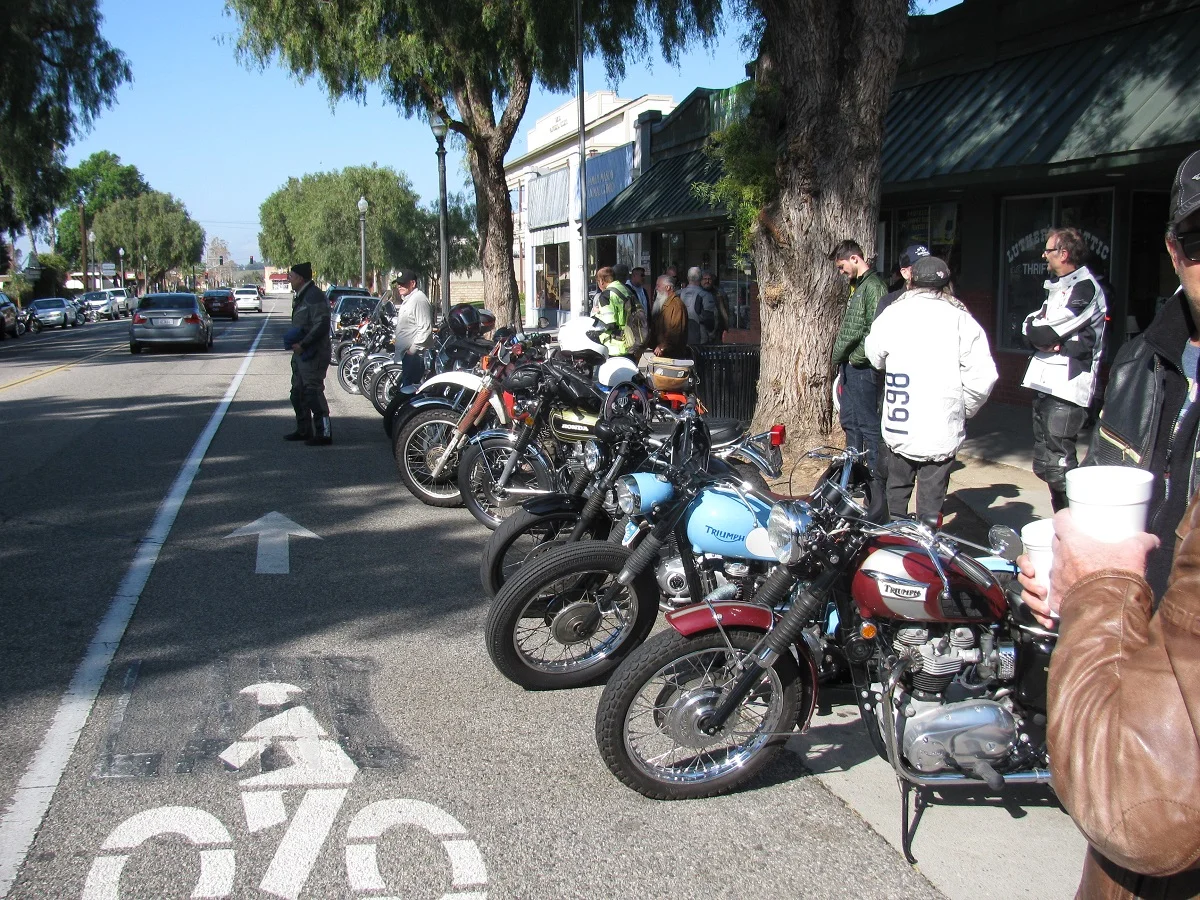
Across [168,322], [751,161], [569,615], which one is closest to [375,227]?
[168,322]

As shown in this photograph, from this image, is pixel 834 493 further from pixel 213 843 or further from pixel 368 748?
pixel 213 843

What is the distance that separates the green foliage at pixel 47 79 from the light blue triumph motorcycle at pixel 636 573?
3276 cm

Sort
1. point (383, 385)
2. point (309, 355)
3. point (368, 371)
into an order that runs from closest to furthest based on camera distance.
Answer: point (309, 355)
point (383, 385)
point (368, 371)

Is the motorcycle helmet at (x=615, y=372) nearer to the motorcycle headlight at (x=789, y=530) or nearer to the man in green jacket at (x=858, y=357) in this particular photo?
the man in green jacket at (x=858, y=357)

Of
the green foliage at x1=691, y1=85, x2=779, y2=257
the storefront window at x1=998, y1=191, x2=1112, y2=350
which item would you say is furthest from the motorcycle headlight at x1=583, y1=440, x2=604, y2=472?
the storefront window at x1=998, y1=191, x2=1112, y2=350

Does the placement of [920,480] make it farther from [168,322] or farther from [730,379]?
[168,322]

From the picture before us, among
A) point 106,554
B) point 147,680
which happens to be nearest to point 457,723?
point 147,680

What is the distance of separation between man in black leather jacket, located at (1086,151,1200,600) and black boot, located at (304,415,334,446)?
30.9 ft

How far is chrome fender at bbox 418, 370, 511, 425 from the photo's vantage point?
315 inches

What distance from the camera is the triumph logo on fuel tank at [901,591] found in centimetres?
345

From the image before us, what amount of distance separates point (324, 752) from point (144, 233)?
104 m

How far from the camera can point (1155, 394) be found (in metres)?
2.42

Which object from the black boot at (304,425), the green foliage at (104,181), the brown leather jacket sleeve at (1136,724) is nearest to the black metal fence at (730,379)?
the black boot at (304,425)

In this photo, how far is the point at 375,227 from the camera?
54281 millimetres
